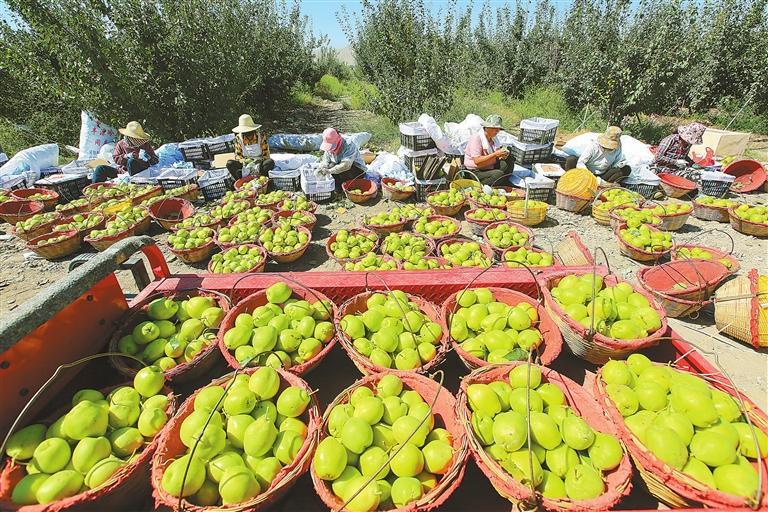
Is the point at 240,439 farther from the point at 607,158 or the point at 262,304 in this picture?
the point at 607,158

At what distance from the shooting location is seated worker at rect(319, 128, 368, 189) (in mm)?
7942

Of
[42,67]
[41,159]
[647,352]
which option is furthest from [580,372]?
[42,67]

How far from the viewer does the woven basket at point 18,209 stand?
700 centimetres

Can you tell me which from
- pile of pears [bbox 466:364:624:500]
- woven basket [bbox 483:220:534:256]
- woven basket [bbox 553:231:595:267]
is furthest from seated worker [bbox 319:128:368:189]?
pile of pears [bbox 466:364:624:500]

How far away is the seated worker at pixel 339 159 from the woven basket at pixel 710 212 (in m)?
6.94

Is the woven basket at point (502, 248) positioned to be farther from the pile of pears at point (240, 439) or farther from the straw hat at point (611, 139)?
the straw hat at point (611, 139)

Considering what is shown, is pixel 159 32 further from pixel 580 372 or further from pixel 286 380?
pixel 580 372

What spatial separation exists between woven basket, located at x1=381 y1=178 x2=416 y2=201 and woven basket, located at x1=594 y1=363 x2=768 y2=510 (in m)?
6.13

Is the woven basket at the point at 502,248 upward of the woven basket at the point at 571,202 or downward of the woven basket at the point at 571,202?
upward

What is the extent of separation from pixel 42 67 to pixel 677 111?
2515cm

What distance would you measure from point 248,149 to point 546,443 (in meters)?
9.33

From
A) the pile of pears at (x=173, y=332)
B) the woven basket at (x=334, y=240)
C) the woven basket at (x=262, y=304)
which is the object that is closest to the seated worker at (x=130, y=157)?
the woven basket at (x=334, y=240)

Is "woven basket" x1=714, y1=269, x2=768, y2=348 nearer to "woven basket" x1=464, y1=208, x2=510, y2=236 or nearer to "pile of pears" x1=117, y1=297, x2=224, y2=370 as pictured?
"woven basket" x1=464, y1=208, x2=510, y2=236

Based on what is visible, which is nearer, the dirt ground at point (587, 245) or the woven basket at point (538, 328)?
the woven basket at point (538, 328)
